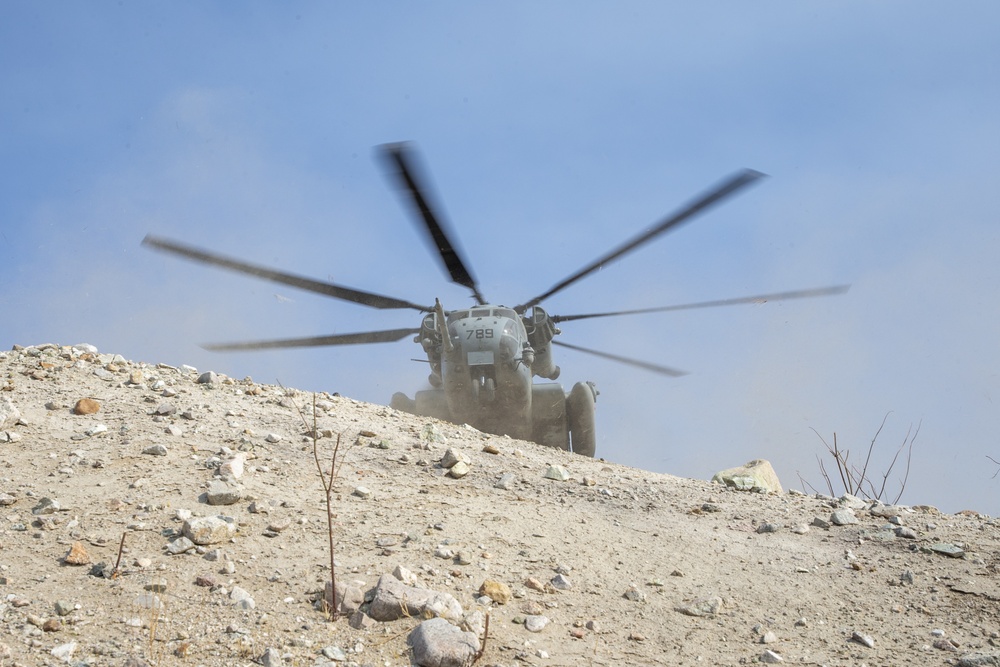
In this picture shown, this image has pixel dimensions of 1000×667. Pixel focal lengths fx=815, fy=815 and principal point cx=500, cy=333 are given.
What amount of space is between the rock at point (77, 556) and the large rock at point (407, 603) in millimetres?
1447

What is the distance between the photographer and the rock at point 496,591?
3.95 m

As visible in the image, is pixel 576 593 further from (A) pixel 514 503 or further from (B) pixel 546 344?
(B) pixel 546 344

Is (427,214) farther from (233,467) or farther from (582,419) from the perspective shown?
(582,419)

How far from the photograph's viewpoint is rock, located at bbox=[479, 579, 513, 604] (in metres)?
3.95

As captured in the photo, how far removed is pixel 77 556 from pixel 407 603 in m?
1.65

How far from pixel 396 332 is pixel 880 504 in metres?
6.04

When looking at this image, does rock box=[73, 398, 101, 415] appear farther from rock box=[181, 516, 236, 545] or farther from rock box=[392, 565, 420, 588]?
rock box=[392, 565, 420, 588]

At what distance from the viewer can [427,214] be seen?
7.17 metres

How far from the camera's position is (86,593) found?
3.70 metres

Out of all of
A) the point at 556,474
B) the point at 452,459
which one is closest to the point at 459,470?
the point at 452,459

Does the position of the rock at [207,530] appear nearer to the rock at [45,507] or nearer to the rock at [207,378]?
the rock at [45,507]

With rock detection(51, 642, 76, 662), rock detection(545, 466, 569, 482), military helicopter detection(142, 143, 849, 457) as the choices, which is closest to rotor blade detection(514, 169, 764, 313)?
military helicopter detection(142, 143, 849, 457)

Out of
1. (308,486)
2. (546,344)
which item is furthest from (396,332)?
(308,486)

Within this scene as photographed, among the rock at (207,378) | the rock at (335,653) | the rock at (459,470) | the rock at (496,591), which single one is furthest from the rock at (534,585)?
the rock at (207,378)
